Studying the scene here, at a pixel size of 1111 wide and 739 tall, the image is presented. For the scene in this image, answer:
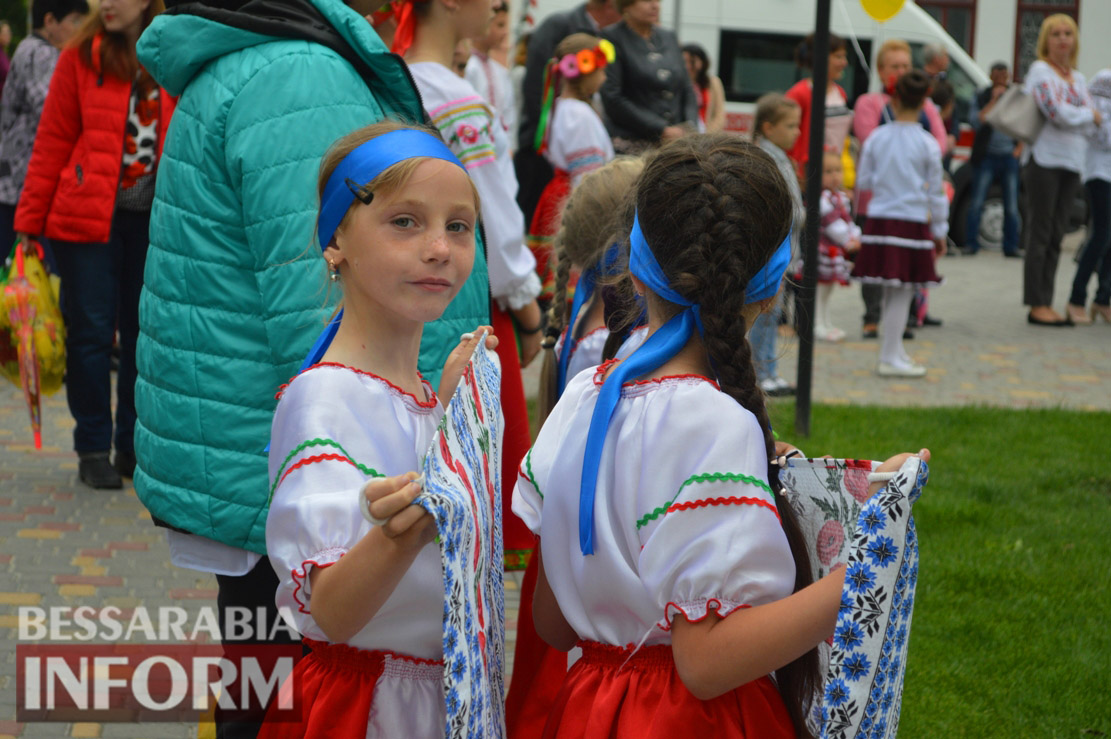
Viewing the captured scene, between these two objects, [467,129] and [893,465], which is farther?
[467,129]

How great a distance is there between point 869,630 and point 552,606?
650 millimetres

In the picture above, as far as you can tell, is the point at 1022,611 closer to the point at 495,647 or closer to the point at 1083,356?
the point at 495,647

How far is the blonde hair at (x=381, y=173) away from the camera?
6.67ft

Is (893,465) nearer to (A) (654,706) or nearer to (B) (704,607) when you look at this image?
(B) (704,607)

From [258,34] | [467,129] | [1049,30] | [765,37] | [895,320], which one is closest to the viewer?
[258,34]

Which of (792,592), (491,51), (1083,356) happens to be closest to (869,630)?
(792,592)

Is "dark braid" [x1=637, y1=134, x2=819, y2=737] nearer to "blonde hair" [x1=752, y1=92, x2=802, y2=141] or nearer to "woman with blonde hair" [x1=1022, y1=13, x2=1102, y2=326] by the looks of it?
"blonde hair" [x1=752, y1=92, x2=802, y2=141]

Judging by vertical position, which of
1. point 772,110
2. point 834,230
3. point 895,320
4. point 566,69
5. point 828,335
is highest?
point 566,69

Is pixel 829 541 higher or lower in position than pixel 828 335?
higher

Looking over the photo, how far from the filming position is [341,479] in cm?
187

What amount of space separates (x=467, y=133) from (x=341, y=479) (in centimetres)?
217

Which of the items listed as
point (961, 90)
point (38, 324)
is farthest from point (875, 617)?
point (961, 90)

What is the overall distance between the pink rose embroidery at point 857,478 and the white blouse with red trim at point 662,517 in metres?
0.12

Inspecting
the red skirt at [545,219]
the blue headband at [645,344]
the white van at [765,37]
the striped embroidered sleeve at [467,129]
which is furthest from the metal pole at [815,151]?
the white van at [765,37]
